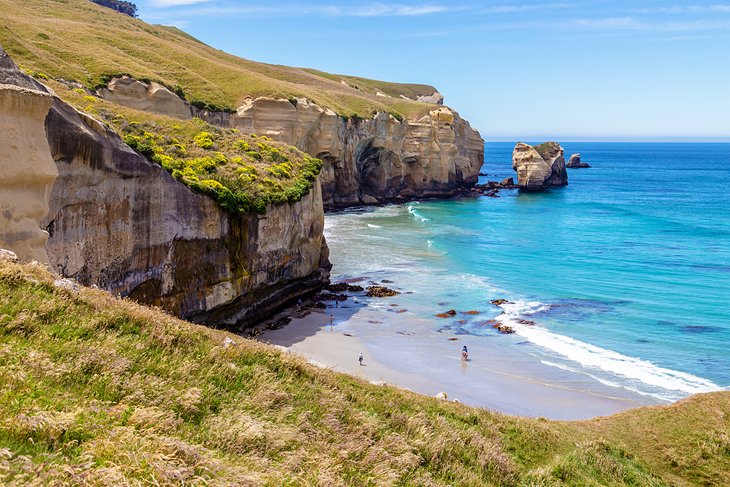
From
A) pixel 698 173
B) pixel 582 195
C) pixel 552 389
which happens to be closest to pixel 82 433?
pixel 552 389

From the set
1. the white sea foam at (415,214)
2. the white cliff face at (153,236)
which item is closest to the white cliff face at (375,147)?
the white sea foam at (415,214)

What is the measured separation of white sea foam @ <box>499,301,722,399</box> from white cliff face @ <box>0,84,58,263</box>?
23.1 m

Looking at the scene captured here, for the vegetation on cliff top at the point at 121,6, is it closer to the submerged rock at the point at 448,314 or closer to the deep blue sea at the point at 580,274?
the deep blue sea at the point at 580,274

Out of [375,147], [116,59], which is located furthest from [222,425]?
[375,147]

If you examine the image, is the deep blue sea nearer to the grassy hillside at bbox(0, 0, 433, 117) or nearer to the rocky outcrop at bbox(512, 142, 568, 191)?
the grassy hillside at bbox(0, 0, 433, 117)

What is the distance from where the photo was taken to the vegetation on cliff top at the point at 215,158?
87.5ft

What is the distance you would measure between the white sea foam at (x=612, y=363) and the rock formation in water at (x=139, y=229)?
47.1ft

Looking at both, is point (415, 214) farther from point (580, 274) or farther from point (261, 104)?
point (580, 274)

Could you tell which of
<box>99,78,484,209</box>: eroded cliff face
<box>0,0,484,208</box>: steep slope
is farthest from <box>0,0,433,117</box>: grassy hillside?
<box>99,78,484,209</box>: eroded cliff face

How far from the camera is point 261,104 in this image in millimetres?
66750

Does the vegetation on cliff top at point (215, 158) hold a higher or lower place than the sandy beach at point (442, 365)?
higher

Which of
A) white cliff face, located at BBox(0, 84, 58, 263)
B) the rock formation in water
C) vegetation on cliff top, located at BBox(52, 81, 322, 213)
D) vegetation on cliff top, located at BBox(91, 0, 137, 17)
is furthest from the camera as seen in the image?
vegetation on cliff top, located at BBox(91, 0, 137, 17)

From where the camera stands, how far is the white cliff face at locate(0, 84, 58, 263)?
1423cm

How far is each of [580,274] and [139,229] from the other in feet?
111
